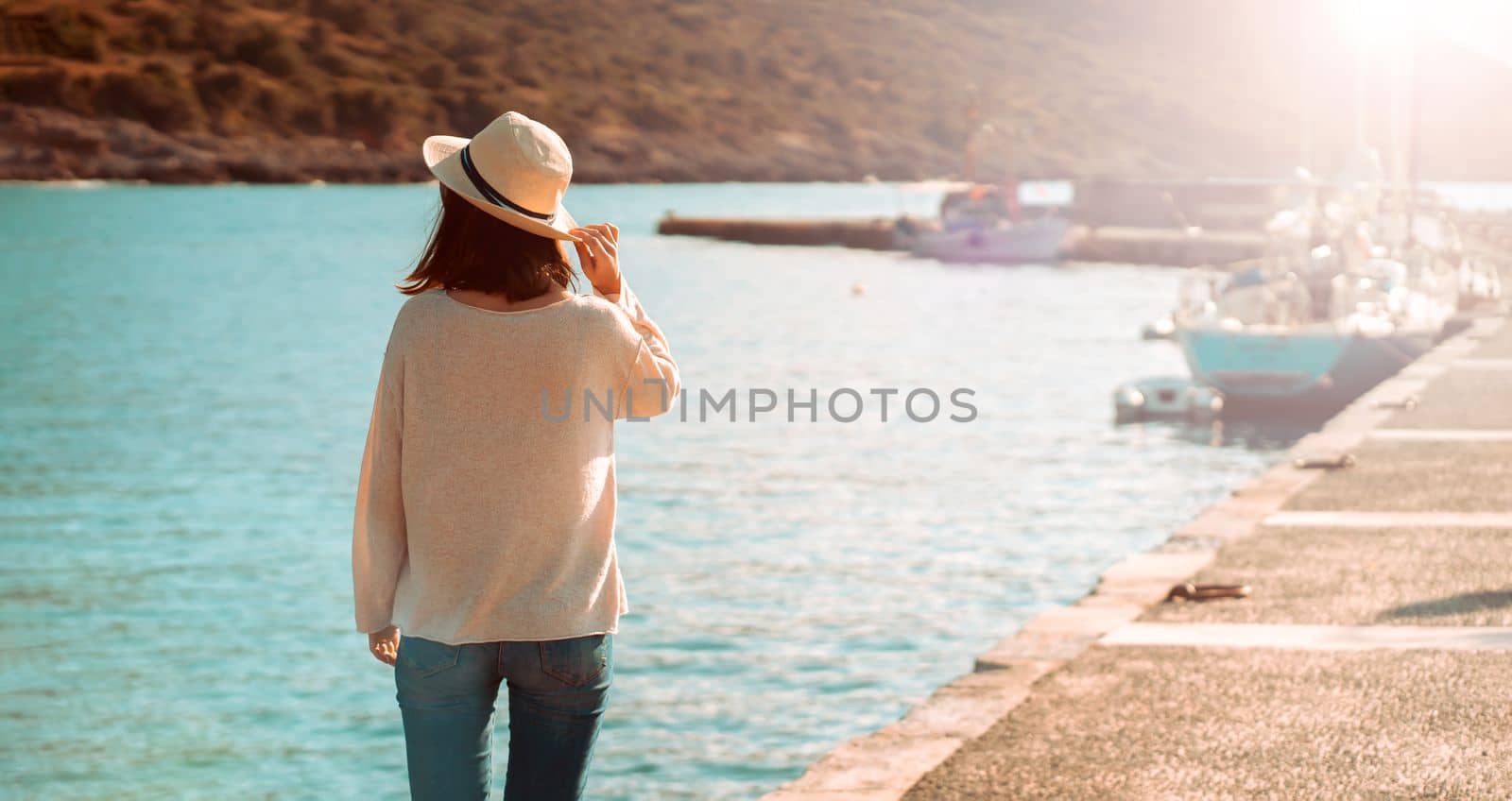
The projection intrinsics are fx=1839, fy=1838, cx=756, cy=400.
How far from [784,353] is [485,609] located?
43764mm

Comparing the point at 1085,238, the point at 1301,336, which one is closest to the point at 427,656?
the point at 1301,336

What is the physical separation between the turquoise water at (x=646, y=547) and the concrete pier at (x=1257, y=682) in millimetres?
2649

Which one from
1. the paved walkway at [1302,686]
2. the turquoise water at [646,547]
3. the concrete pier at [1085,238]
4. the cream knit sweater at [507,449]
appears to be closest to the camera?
the cream knit sweater at [507,449]

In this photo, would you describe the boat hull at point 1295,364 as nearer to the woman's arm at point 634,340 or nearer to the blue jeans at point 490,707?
the woman's arm at point 634,340

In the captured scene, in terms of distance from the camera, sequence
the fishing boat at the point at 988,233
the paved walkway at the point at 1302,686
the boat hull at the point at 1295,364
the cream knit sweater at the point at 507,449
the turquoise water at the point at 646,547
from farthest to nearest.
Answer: the fishing boat at the point at 988,233 < the boat hull at the point at 1295,364 < the turquoise water at the point at 646,547 < the paved walkway at the point at 1302,686 < the cream knit sweater at the point at 507,449

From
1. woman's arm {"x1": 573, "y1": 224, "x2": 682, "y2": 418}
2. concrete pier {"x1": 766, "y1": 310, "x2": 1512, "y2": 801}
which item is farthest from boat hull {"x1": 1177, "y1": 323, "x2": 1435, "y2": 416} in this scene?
woman's arm {"x1": 573, "y1": 224, "x2": 682, "y2": 418}

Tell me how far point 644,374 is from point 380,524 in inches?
22.9

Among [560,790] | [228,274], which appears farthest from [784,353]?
[228,274]

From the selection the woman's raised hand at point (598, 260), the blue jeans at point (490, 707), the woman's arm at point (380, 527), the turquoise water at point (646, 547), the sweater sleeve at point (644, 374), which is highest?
the woman's raised hand at point (598, 260)

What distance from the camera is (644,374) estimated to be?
336cm

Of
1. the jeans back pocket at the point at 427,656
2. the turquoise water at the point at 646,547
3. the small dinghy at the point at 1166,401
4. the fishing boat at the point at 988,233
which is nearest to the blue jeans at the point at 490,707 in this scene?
the jeans back pocket at the point at 427,656

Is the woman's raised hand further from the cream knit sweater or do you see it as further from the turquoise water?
the turquoise water

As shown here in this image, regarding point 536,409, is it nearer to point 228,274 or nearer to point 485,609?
point 485,609

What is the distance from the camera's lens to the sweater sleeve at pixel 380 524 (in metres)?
3.40
